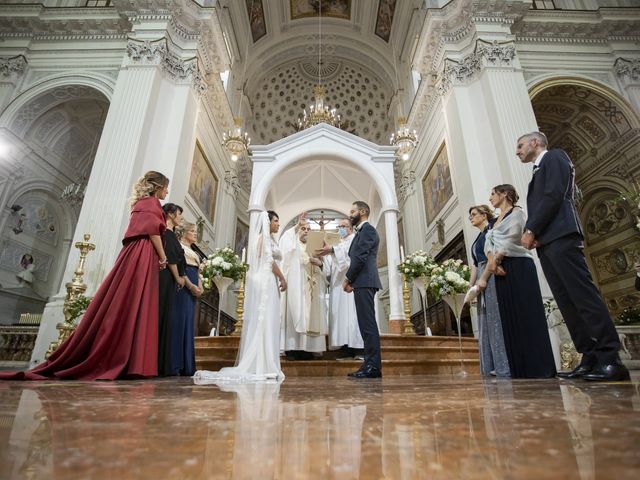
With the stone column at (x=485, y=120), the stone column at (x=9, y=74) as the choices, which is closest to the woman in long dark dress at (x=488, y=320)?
the stone column at (x=485, y=120)

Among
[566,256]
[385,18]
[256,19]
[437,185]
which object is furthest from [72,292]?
[385,18]

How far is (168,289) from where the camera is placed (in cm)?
315

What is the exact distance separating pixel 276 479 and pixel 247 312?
9.37 feet

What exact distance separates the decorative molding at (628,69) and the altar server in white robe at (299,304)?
9.83 m

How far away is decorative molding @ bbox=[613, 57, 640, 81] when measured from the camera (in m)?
8.73

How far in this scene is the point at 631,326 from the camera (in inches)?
247

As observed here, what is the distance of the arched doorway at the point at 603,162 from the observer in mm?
8836

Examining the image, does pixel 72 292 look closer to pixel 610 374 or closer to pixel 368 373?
pixel 368 373

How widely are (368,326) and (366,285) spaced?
38 centimetres

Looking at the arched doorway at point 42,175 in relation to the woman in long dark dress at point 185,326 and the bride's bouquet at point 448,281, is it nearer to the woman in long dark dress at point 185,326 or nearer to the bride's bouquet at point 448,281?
the woman in long dark dress at point 185,326

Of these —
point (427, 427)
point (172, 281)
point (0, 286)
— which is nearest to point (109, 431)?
point (427, 427)

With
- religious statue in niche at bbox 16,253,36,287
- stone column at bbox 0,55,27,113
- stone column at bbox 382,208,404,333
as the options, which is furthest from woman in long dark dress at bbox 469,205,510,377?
religious statue in niche at bbox 16,253,36,287

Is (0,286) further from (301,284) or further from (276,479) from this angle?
(276,479)

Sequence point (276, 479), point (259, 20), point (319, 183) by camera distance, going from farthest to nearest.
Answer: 1. point (259, 20)
2. point (319, 183)
3. point (276, 479)
